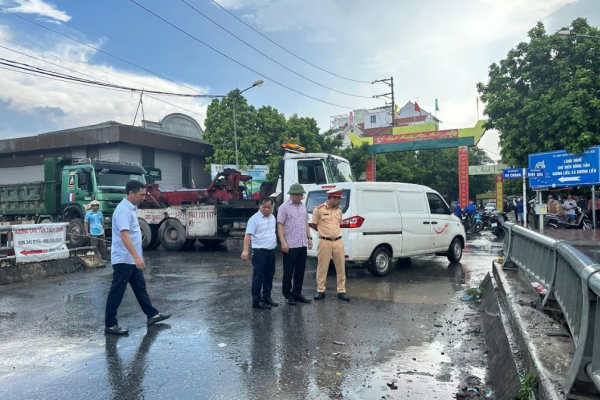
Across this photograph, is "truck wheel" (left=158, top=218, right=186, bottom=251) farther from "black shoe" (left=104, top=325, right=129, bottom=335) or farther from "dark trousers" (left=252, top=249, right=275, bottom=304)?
"black shoe" (left=104, top=325, right=129, bottom=335)

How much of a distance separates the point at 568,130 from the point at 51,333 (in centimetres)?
1778

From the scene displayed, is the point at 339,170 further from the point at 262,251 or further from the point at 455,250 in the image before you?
the point at 262,251

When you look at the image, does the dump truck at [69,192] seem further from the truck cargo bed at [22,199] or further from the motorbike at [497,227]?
the motorbike at [497,227]

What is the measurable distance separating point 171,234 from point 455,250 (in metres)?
8.57

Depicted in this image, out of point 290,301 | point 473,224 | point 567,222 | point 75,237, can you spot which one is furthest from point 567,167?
point 75,237

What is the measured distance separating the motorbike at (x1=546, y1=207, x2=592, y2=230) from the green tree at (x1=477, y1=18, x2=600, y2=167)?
252 centimetres

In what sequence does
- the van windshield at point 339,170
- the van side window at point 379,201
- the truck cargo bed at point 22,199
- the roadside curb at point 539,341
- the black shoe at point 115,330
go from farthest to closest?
the truck cargo bed at point 22,199
the van windshield at point 339,170
the van side window at point 379,201
the black shoe at point 115,330
the roadside curb at point 539,341

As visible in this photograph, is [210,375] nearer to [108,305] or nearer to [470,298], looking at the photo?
[108,305]

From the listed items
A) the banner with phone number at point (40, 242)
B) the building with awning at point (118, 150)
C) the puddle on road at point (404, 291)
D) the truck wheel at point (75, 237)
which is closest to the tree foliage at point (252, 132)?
the building with awning at point (118, 150)

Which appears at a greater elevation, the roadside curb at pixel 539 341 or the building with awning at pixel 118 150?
the building with awning at pixel 118 150

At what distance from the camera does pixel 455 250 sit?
1045 cm

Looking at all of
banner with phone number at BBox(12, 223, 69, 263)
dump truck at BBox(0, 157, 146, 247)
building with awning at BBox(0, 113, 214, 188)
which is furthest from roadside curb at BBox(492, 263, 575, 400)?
building with awning at BBox(0, 113, 214, 188)

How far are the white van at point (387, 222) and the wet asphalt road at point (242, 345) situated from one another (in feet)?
2.63

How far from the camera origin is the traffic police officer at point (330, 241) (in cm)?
665
